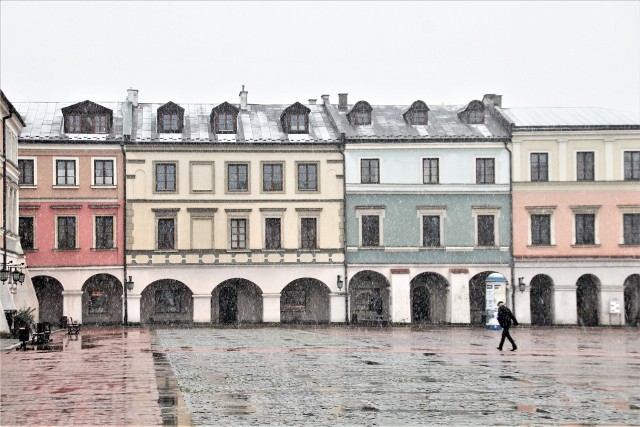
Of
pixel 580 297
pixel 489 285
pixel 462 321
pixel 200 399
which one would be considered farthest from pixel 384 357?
pixel 580 297

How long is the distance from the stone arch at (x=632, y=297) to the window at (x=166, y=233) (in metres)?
23.8

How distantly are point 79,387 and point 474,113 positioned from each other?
39707 millimetres

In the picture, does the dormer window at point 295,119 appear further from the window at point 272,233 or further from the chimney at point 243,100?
the window at point 272,233

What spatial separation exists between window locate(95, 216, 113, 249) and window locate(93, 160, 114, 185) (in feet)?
5.92

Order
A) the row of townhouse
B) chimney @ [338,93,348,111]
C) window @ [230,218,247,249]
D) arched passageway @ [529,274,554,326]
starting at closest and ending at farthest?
the row of townhouse
window @ [230,218,247,249]
arched passageway @ [529,274,554,326]
chimney @ [338,93,348,111]

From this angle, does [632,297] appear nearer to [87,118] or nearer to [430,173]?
[430,173]

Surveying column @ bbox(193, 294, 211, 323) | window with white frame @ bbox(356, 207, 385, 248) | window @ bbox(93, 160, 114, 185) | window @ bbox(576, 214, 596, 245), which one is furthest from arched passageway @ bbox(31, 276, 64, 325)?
window @ bbox(576, 214, 596, 245)

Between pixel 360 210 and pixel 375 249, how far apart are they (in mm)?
2138

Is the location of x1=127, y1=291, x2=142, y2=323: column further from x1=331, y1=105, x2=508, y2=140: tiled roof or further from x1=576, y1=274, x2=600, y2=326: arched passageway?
x1=576, y1=274, x2=600, y2=326: arched passageway

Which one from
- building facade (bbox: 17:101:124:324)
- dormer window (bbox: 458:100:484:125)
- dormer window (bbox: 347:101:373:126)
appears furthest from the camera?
dormer window (bbox: 458:100:484:125)

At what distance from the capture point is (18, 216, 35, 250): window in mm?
50588

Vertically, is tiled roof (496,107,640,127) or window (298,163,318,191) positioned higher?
tiled roof (496,107,640,127)

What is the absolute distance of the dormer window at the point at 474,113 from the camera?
55.6 meters

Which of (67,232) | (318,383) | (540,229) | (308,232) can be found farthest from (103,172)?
(318,383)
